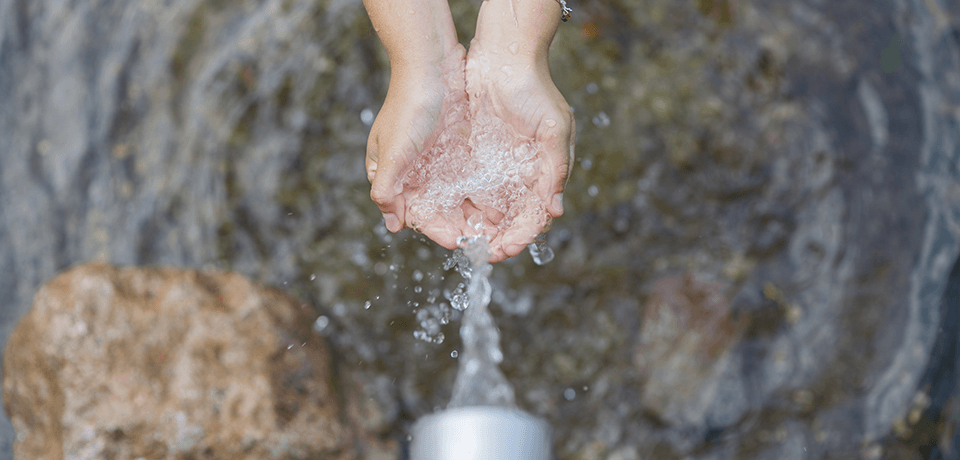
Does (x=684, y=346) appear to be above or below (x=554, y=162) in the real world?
below

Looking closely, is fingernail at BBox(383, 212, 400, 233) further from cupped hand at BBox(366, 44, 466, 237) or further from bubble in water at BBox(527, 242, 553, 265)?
bubble in water at BBox(527, 242, 553, 265)

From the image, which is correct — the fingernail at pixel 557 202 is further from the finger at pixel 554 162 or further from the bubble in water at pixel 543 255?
the bubble in water at pixel 543 255

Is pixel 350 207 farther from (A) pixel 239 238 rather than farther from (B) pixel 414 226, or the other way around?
(B) pixel 414 226

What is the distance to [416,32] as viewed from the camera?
1.76m

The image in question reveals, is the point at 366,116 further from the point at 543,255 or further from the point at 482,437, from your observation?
the point at 482,437

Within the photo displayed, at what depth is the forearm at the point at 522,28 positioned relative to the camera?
5.77 feet

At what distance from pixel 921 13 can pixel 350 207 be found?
115 inches

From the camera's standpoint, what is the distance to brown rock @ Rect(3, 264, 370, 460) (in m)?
2.04

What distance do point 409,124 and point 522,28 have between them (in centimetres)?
52

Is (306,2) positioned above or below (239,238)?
above

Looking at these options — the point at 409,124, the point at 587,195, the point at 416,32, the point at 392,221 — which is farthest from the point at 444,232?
the point at 587,195

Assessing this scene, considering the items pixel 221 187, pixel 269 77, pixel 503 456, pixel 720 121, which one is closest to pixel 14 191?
pixel 221 187

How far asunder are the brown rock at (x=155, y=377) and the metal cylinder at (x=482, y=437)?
17.4 inches

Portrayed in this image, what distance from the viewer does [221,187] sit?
2.63m
